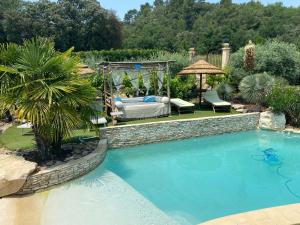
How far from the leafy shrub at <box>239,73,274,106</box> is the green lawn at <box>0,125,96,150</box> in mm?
7809

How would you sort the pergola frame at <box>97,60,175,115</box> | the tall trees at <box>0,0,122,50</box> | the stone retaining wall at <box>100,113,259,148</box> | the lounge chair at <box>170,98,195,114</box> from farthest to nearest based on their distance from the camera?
the tall trees at <box>0,0,122,50</box> → the lounge chair at <box>170,98,195,114</box> → the pergola frame at <box>97,60,175,115</box> → the stone retaining wall at <box>100,113,259,148</box>

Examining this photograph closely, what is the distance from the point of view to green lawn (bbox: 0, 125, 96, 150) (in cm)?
964

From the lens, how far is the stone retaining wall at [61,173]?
7367 mm

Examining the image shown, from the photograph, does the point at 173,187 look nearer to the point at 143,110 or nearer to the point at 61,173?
the point at 61,173

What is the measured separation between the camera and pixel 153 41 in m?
46.0

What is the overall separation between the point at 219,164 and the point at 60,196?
483 cm

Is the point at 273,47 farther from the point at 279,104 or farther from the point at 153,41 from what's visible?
the point at 153,41

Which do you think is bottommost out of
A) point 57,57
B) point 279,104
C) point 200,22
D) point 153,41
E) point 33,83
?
point 279,104

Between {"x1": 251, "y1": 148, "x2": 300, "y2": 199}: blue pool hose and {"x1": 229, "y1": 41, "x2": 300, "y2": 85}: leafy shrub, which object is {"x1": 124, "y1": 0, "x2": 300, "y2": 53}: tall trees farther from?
{"x1": 251, "y1": 148, "x2": 300, "y2": 199}: blue pool hose

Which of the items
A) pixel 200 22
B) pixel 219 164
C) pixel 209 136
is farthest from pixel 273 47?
pixel 200 22

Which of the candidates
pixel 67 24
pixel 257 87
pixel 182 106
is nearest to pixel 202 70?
pixel 182 106

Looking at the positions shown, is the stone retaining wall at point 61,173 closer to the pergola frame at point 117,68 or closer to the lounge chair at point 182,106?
the pergola frame at point 117,68

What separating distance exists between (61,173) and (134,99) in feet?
22.6

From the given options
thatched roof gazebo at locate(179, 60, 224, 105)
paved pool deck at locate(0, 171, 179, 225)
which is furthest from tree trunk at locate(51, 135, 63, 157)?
thatched roof gazebo at locate(179, 60, 224, 105)
